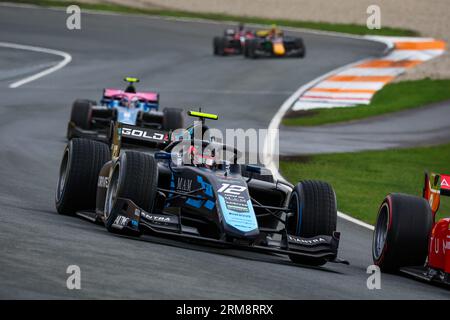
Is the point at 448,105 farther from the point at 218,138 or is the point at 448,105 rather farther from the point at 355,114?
the point at 218,138

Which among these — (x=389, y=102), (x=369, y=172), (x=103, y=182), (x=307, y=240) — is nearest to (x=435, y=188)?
(x=307, y=240)

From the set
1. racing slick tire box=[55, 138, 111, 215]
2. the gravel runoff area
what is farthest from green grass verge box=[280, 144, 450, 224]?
the gravel runoff area

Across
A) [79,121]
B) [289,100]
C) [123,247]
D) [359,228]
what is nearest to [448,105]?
[289,100]

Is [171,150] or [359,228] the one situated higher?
[171,150]

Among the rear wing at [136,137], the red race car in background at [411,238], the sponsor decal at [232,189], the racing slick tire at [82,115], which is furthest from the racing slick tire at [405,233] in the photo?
the racing slick tire at [82,115]

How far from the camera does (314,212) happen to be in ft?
38.9

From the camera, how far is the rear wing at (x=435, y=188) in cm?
1195

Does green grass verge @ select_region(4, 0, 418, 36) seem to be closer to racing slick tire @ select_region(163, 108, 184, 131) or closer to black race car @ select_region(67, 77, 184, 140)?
black race car @ select_region(67, 77, 184, 140)

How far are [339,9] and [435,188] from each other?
44.0 meters

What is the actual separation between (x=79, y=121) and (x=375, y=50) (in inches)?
1023

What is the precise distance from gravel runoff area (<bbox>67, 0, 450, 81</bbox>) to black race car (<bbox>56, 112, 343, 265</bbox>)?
40.2m

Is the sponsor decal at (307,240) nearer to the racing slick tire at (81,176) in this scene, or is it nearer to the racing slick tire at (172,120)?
the racing slick tire at (81,176)

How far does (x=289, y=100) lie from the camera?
3419 centimetres

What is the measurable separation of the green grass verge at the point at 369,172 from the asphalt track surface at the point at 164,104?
2437mm
